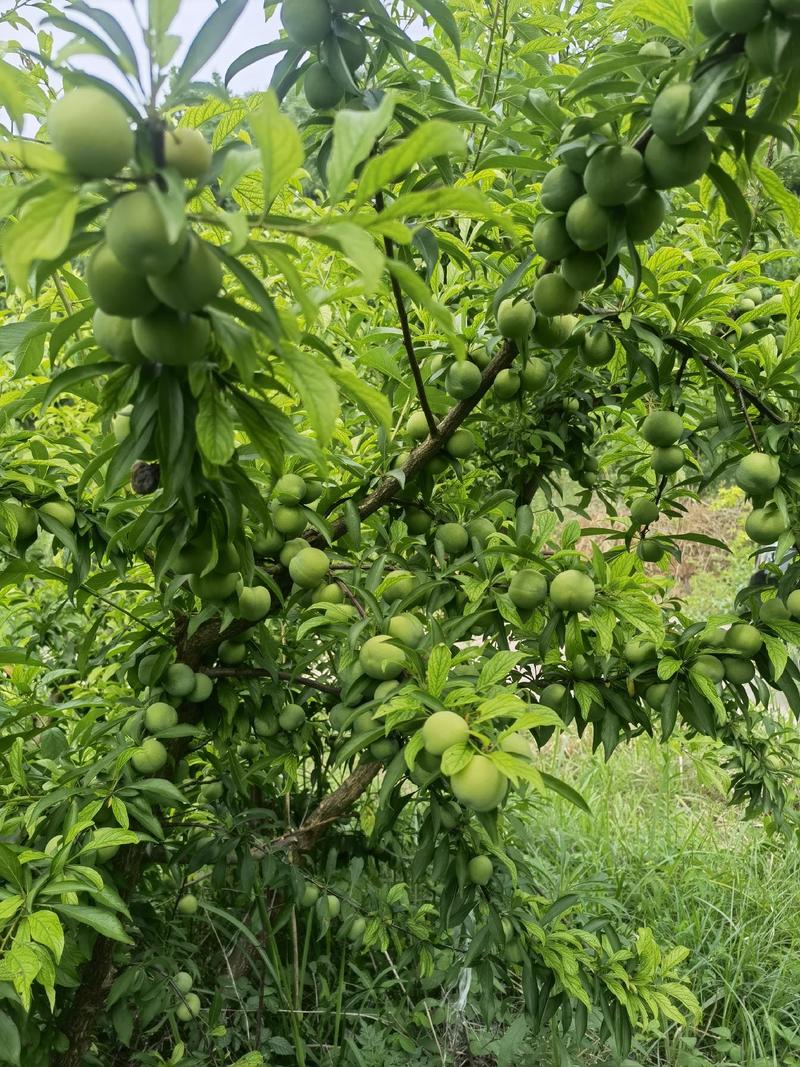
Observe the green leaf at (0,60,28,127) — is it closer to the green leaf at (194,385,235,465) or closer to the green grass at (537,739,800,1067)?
the green leaf at (194,385,235,465)

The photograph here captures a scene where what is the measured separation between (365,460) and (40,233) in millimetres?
962

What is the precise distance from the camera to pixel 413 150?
504 mm

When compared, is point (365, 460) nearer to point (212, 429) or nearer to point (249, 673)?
point (249, 673)

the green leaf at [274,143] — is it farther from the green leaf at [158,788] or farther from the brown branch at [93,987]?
the brown branch at [93,987]

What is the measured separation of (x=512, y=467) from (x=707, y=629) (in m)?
0.54

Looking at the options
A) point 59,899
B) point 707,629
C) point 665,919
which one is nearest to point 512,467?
point 707,629

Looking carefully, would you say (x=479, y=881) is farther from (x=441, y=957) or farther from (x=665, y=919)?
(x=665, y=919)

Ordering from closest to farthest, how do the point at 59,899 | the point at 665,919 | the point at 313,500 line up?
the point at 59,899 < the point at 313,500 < the point at 665,919

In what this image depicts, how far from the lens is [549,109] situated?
34.4 inches

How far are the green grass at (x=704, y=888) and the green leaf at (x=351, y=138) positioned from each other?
1994 millimetres

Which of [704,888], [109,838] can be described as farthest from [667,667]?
[704,888]

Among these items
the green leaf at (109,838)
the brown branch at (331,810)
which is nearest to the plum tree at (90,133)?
the green leaf at (109,838)

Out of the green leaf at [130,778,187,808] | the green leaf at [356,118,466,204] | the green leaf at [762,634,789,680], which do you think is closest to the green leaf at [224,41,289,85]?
the green leaf at [356,118,466,204]

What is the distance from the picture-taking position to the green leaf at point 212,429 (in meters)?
0.59
